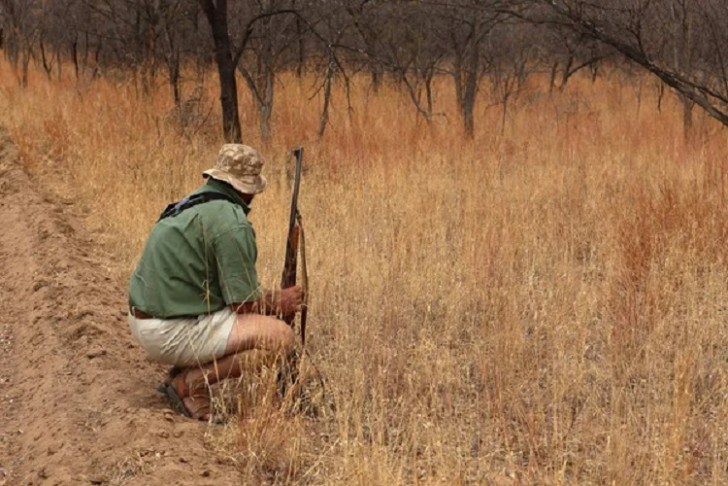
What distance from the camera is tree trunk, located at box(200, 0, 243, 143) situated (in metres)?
9.53

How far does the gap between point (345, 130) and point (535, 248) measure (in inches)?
210

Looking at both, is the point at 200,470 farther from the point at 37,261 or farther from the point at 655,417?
the point at 37,261

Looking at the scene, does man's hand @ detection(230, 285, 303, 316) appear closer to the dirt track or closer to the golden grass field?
the golden grass field

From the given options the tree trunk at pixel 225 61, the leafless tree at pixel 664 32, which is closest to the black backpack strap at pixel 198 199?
the leafless tree at pixel 664 32

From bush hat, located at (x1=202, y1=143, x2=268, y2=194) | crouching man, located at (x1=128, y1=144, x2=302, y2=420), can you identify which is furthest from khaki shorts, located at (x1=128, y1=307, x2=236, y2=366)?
bush hat, located at (x1=202, y1=143, x2=268, y2=194)

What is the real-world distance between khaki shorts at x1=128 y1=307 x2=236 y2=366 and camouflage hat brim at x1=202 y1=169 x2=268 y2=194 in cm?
55

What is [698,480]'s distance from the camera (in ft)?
12.5

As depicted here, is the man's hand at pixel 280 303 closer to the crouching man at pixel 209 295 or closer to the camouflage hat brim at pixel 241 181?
the crouching man at pixel 209 295

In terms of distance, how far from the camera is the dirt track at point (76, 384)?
12.6ft

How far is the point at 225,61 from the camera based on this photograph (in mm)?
9648

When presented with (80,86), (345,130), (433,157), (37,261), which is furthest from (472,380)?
(80,86)

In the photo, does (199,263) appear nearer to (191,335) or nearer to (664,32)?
(191,335)

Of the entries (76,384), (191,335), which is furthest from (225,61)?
(191,335)

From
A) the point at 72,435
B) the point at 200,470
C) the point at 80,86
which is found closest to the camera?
the point at 200,470
